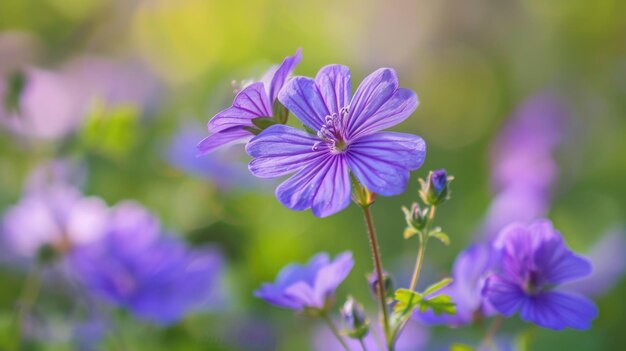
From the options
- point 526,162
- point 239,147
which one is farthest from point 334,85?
point 526,162

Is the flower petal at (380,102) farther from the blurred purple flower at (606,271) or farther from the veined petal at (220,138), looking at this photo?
the blurred purple flower at (606,271)

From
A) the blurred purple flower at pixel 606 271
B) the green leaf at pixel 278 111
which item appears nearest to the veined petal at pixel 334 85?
the green leaf at pixel 278 111

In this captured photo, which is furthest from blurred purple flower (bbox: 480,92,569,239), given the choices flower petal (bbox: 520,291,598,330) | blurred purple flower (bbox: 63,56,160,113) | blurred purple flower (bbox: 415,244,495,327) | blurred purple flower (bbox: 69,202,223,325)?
blurred purple flower (bbox: 63,56,160,113)

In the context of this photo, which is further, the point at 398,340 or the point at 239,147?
the point at 239,147

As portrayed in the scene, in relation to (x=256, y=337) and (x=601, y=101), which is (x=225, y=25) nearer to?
(x=601, y=101)

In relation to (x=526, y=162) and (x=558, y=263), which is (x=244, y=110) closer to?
(x=558, y=263)

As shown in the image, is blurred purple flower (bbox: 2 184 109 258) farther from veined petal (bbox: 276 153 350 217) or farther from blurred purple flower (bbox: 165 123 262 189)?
veined petal (bbox: 276 153 350 217)

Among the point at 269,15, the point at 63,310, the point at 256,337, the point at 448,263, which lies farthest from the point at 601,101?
the point at 63,310
